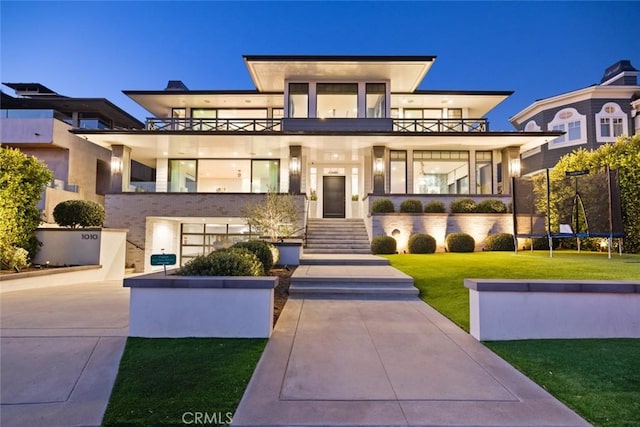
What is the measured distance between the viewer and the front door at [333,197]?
18406 mm

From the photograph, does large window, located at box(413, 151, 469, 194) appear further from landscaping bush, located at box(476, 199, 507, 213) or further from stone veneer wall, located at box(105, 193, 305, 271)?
stone veneer wall, located at box(105, 193, 305, 271)

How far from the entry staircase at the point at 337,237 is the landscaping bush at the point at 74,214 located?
7.96m

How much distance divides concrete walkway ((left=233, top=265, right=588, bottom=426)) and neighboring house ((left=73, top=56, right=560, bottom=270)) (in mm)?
10446

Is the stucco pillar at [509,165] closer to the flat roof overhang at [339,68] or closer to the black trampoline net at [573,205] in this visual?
the black trampoline net at [573,205]

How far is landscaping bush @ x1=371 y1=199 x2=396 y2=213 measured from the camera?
14438 mm

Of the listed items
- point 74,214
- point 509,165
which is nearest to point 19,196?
point 74,214

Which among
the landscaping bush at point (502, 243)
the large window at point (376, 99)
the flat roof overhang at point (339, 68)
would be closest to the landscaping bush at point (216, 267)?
the landscaping bush at point (502, 243)

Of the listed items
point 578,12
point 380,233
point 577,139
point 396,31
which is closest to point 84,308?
point 380,233

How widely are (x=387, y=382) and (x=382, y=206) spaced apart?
38.0 ft

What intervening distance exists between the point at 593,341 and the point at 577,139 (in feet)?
79.1

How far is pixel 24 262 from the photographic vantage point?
29.8 feet

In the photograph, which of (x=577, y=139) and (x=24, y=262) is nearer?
(x=24, y=262)

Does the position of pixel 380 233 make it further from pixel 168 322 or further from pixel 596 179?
pixel 168 322

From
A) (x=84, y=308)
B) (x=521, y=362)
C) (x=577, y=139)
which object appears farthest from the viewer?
(x=577, y=139)
